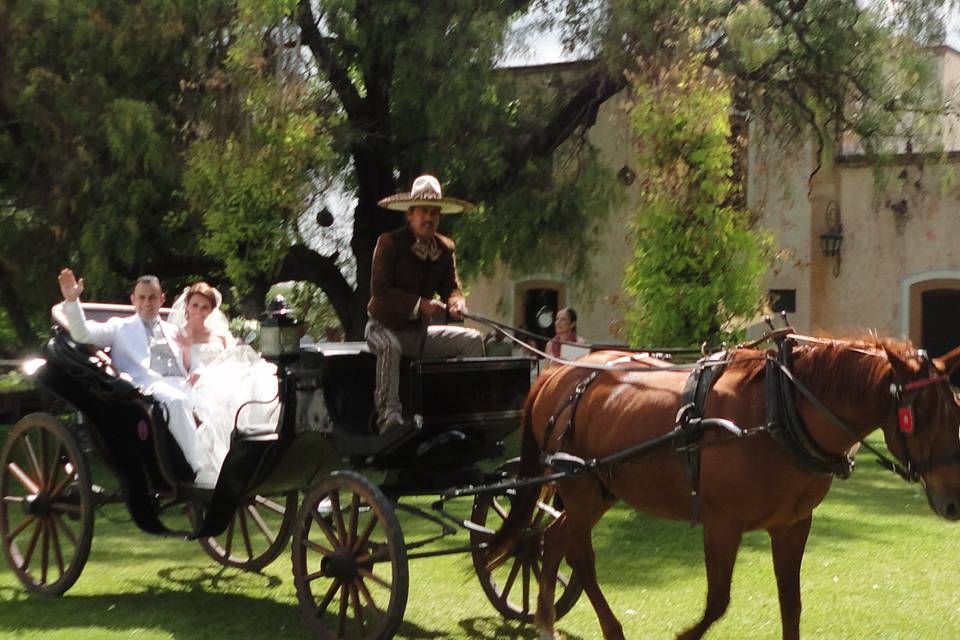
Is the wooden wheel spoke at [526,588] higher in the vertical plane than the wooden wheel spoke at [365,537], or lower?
lower

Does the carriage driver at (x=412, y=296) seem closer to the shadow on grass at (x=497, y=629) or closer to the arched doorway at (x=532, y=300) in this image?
the shadow on grass at (x=497, y=629)

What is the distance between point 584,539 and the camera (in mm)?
5898

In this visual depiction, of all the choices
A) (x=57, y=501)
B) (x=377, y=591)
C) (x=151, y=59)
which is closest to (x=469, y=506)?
(x=377, y=591)

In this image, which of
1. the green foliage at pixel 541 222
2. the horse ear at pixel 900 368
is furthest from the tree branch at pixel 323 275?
the horse ear at pixel 900 368

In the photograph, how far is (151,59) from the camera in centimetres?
1368

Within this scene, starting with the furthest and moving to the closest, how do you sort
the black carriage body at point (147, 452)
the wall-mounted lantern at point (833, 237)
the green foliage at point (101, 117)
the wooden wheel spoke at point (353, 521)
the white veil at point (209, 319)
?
the wall-mounted lantern at point (833, 237), the green foliage at point (101, 117), the white veil at point (209, 319), the black carriage body at point (147, 452), the wooden wheel spoke at point (353, 521)

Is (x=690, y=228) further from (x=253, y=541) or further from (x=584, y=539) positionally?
(x=584, y=539)

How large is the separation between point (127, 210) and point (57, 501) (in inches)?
272

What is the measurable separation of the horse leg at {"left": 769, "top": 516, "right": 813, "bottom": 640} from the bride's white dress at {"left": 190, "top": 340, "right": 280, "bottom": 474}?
8.93 ft

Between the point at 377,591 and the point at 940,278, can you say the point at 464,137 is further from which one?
the point at 940,278

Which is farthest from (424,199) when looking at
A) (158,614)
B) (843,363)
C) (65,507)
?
(65,507)

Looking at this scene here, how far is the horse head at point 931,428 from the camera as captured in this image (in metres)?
4.61

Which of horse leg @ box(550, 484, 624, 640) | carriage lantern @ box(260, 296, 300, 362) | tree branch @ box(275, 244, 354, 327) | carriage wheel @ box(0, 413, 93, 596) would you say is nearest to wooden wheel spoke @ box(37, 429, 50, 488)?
carriage wheel @ box(0, 413, 93, 596)

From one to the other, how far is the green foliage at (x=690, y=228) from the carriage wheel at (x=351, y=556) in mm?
4578
